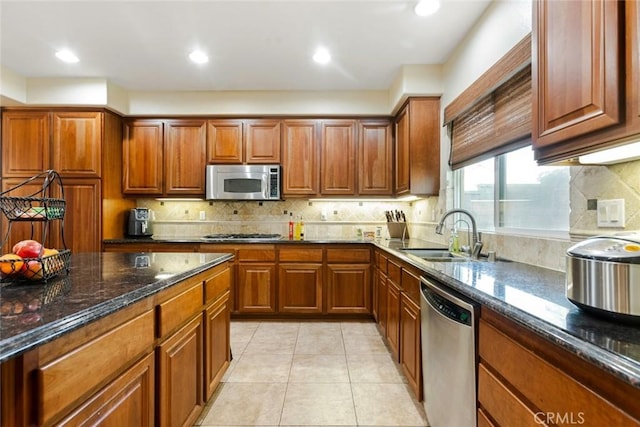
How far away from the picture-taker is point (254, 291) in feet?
11.5

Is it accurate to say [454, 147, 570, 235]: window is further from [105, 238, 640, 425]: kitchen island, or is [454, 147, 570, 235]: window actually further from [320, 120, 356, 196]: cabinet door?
[320, 120, 356, 196]: cabinet door

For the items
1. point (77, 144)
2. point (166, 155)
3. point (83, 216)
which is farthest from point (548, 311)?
point (77, 144)

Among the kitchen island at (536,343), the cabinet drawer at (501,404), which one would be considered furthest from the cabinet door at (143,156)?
the cabinet drawer at (501,404)

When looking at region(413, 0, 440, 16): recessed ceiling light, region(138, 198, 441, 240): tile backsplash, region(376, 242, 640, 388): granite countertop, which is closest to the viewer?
region(376, 242, 640, 388): granite countertop

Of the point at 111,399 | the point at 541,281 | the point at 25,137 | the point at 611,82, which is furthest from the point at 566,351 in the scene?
the point at 25,137

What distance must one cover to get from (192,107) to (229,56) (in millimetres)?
1060

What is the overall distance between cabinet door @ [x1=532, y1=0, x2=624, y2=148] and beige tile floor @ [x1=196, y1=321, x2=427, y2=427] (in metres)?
1.69

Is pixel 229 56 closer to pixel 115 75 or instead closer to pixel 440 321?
pixel 115 75

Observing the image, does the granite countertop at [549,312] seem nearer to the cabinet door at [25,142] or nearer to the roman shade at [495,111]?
the roman shade at [495,111]

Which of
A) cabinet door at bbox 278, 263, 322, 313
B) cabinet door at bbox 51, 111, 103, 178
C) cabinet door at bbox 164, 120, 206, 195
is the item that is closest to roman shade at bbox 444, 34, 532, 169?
cabinet door at bbox 278, 263, 322, 313

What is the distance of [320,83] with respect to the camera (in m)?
3.56

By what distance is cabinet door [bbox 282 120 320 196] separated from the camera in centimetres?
378

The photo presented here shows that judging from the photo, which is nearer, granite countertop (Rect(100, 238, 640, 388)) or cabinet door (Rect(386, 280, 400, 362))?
granite countertop (Rect(100, 238, 640, 388))

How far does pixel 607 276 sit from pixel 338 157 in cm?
314
